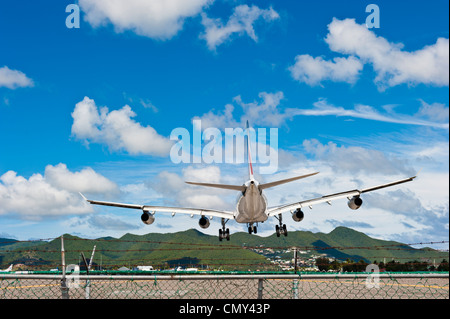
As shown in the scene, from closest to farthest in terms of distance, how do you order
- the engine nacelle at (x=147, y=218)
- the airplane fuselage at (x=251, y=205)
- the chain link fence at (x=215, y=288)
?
the chain link fence at (x=215, y=288) → the airplane fuselage at (x=251, y=205) → the engine nacelle at (x=147, y=218)

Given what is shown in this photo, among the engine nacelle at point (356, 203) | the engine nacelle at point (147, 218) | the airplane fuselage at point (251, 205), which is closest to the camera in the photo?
the airplane fuselage at point (251, 205)

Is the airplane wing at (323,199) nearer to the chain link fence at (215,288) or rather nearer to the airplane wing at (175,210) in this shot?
the airplane wing at (175,210)

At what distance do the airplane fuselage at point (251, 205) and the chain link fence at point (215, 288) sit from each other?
476 inches

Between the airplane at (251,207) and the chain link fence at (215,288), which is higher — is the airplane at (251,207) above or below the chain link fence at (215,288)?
above

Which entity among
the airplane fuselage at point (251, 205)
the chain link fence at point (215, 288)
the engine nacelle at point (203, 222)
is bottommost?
the chain link fence at point (215, 288)

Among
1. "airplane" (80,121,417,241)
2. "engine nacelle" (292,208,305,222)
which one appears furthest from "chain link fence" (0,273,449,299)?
"engine nacelle" (292,208,305,222)

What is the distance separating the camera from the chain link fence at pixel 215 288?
765 cm

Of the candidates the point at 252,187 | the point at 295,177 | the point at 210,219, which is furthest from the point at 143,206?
the point at 295,177

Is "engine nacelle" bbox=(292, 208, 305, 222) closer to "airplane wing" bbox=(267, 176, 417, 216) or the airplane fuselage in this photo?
"airplane wing" bbox=(267, 176, 417, 216)

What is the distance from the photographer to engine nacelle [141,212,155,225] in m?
39.1

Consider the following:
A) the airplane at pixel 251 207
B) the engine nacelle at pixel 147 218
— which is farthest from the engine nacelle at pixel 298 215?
the engine nacelle at pixel 147 218
